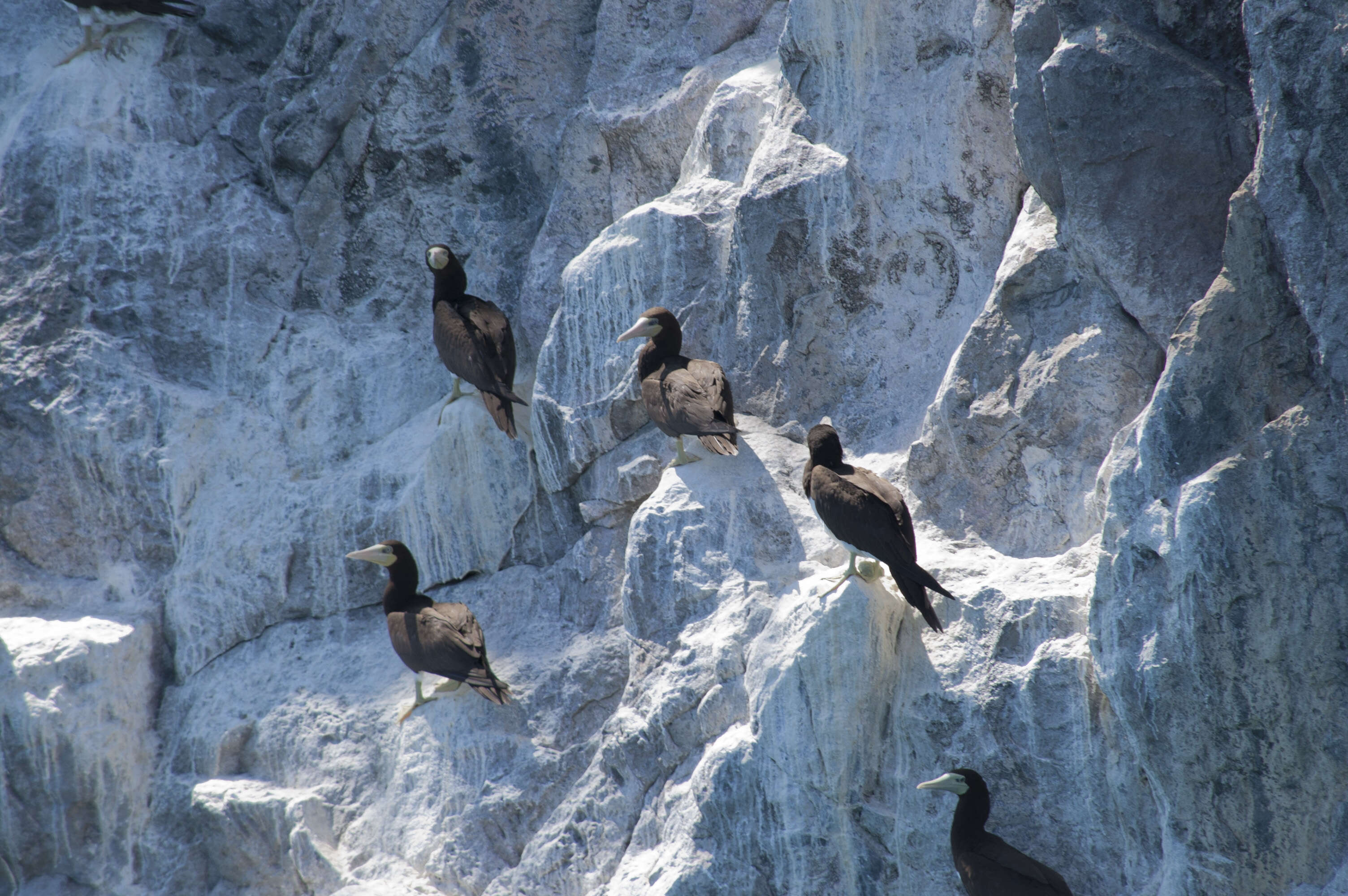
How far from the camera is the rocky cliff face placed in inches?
177

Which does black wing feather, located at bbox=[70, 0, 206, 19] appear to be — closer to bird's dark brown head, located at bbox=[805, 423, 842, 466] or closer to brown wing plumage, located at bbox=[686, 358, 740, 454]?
brown wing plumage, located at bbox=[686, 358, 740, 454]

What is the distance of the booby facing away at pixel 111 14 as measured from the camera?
9219 millimetres

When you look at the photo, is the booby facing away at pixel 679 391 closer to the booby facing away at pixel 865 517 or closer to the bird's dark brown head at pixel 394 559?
the booby facing away at pixel 865 517

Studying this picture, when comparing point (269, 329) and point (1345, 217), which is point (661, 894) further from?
point (269, 329)

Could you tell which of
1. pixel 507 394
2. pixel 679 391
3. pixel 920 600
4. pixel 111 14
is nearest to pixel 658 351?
pixel 679 391

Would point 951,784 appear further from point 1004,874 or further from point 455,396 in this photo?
point 455,396

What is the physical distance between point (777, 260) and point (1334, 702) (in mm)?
3994

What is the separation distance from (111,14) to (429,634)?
5.95m

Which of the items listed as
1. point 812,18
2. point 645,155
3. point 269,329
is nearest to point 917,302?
point 812,18

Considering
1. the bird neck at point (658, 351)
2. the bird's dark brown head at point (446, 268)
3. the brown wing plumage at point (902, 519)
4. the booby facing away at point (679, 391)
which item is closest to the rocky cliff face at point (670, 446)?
the brown wing plumage at point (902, 519)

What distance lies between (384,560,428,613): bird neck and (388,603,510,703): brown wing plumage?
0.16 meters

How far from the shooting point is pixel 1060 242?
5.84 m

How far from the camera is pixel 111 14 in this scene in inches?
367

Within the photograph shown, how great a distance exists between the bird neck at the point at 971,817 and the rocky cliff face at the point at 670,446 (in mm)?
266
